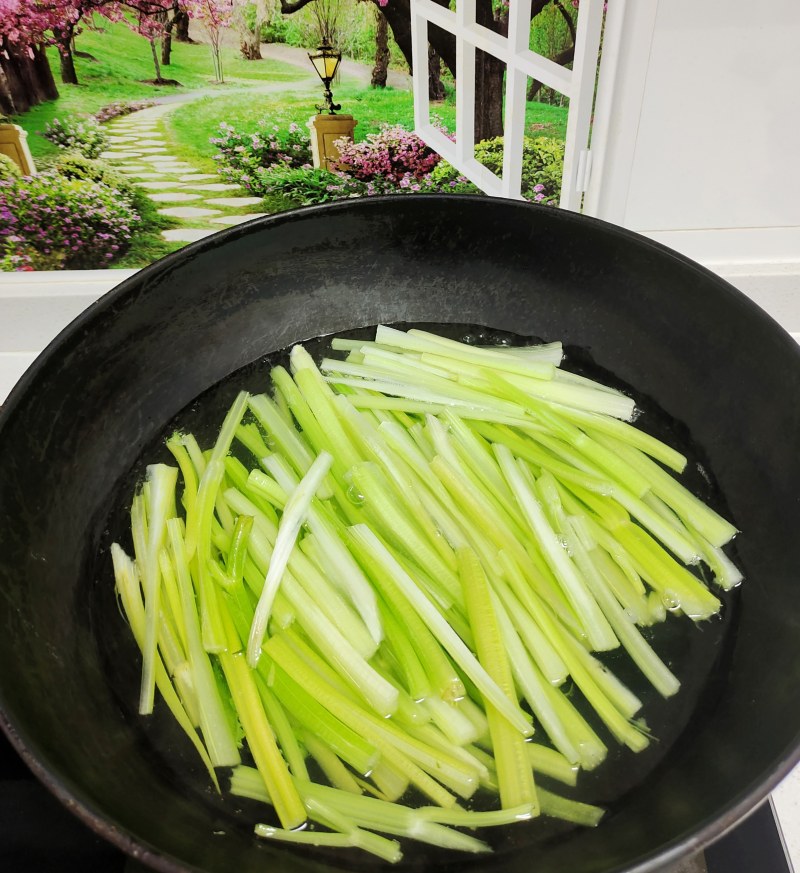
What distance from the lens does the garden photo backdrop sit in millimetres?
1417

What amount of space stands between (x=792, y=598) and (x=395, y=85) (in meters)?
1.30

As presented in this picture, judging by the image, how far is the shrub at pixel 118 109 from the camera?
152 cm

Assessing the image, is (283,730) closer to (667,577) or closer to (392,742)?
(392,742)

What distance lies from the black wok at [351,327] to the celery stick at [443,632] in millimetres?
116

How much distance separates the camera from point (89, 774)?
0.68m

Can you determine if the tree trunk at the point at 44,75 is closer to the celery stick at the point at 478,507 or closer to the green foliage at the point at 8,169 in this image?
the green foliage at the point at 8,169

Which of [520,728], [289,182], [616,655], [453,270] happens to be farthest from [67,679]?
[289,182]

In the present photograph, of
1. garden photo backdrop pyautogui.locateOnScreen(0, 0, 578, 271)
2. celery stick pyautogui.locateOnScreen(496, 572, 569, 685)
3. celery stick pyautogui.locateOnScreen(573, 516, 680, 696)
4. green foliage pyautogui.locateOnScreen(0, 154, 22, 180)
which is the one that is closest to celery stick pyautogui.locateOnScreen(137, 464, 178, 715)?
celery stick pyautogui.locateOnScreen(496, 572, 569, 685)

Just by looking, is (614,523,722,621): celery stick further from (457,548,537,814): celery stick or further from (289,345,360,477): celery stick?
(289,345,360,477): celery stick

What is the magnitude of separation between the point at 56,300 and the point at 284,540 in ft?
3.53

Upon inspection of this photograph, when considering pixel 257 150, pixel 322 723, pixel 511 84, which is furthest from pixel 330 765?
pixel 257 150

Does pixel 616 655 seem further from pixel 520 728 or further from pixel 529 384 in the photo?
pixel 529 384

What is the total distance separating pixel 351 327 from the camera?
1280 millimetres

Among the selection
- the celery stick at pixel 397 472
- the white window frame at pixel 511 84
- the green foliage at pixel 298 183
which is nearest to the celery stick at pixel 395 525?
the celery stick at pixel 397 472
